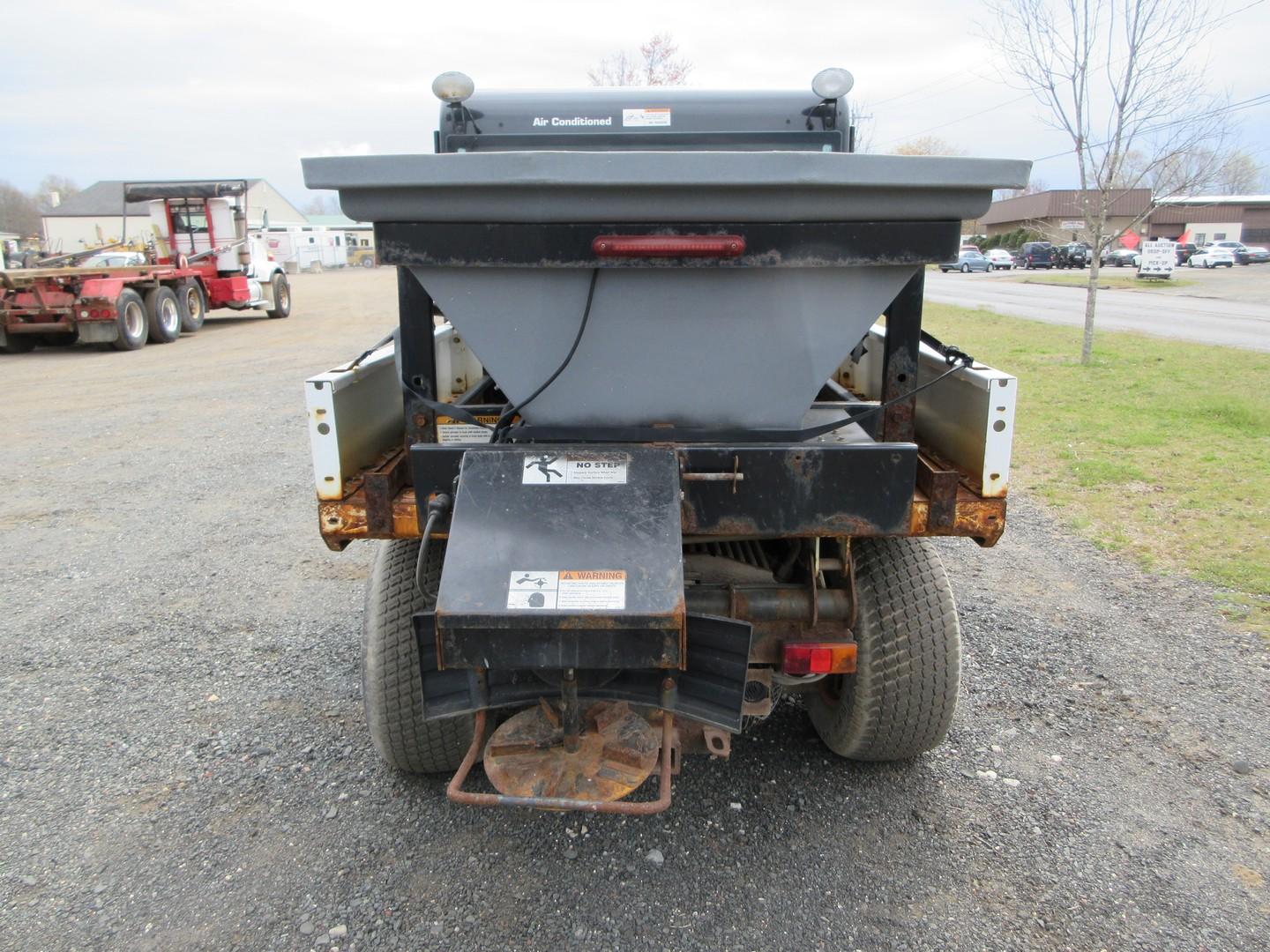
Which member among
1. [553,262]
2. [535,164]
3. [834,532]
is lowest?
[834,532]

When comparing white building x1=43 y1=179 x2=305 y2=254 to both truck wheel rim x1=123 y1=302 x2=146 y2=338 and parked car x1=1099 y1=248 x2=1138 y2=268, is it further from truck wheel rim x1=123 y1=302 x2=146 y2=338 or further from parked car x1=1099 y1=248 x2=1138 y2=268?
parked car x1=1099 y1=248 x2=1138 y2=268

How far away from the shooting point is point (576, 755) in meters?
2.43

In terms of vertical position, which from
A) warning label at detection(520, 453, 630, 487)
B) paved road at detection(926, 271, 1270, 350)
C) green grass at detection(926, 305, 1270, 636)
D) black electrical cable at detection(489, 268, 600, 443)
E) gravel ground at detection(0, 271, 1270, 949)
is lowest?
gravel ground at detection(0, 271, 1270, 949)

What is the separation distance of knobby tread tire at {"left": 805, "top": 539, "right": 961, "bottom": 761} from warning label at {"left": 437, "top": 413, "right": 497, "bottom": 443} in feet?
4.02

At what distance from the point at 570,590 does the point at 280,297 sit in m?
20.1

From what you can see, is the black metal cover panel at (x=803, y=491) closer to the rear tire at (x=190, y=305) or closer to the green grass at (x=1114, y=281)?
the rear tire at (x=190, y=305)

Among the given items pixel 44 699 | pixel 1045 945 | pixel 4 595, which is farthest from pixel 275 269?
pixel 1045 945

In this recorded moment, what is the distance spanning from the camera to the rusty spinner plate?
2330mm

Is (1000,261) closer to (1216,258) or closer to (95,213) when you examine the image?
(1216,258)

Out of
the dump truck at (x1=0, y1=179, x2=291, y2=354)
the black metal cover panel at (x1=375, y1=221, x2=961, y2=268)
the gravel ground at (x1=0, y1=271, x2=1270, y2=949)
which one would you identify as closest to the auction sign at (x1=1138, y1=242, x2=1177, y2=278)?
the dump truck at (x1=0, y1=179, x2=291, y2=354)

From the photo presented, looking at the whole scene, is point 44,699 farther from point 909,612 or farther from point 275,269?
point 275,269

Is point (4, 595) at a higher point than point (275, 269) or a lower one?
lower

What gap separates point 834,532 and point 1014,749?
52.8 inches

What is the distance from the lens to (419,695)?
2822 millimetres
